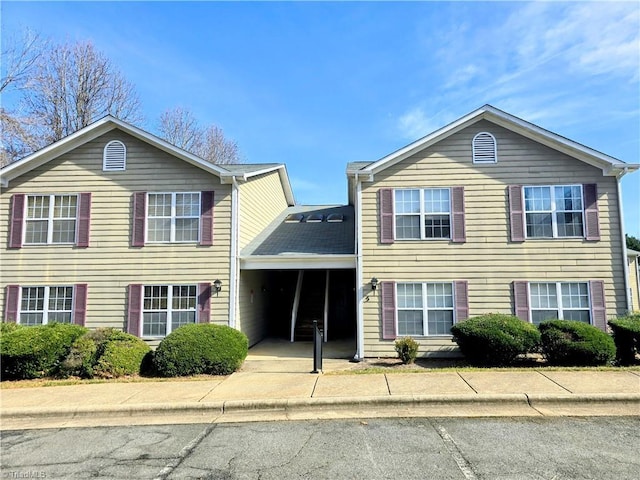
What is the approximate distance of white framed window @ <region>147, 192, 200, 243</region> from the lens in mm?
12055

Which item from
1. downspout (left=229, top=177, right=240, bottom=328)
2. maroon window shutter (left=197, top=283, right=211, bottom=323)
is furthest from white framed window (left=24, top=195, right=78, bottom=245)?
downspout (left=229, top=177, right=240, bottom=328)

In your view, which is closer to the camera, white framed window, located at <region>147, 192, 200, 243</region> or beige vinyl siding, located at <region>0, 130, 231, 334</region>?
beige vinyl siding, located at <region>0, 130, 231, 334</region>

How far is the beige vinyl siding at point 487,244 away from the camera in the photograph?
11109 millimetres

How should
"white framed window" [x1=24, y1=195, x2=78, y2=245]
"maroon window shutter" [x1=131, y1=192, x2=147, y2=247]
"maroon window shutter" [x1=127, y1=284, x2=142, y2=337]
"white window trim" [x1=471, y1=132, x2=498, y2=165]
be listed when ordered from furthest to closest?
"white framed window" [x1=24, y1=195, x2=78, y2=245] < "maroon window shutter" [x1=131, y1=192, x2=147, y2=247] < "white window trim" [x1=471, y1=132, x2=498, y2=165] < "maroon window shutter" [x1=127, y1=284, x2=142, y2=337]

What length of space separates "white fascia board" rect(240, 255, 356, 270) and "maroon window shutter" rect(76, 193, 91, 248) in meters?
4.56

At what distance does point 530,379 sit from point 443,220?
193 inches

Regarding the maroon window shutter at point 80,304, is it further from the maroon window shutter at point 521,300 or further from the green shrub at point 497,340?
the maroon window shutter at point 521,300

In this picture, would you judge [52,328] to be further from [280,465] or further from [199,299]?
[280,465]

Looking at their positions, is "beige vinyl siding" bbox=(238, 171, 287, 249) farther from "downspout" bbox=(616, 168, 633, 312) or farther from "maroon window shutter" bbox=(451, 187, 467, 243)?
"downspout" bbox=(616, 168, 633, 312)

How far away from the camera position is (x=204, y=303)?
38.3 ft

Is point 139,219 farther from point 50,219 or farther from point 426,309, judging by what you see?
point 426,309

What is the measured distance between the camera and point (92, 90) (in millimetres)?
22938

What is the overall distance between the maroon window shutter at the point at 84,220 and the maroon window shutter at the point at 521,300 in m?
12.1

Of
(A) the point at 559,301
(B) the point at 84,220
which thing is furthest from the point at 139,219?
(A) the point at 559,301
